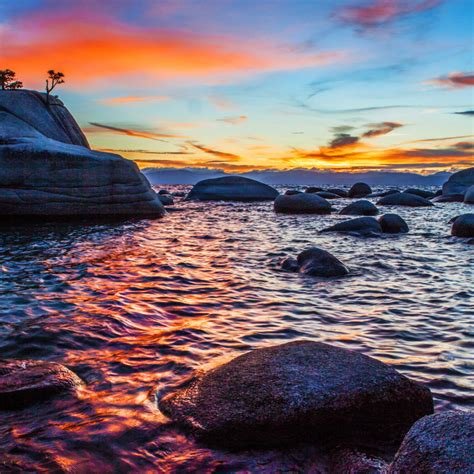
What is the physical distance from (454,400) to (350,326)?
1989 mm

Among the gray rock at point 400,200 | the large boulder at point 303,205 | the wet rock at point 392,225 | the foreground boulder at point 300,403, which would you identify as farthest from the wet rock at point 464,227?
the gray rock at point 400,200

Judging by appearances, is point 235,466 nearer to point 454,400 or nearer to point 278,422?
point 278,422

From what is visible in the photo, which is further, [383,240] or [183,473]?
[383,240]

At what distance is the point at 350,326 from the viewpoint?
5.81 meters

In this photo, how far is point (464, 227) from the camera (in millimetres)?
14672

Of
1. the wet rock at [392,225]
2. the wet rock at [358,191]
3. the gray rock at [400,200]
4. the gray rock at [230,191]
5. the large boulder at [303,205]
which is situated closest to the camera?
the wet rock at [392,225]

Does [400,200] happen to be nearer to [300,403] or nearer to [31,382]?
[300,403]

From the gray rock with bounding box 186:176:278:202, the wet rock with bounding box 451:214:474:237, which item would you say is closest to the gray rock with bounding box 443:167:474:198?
the gray rock with bounding box 186:176:278:202

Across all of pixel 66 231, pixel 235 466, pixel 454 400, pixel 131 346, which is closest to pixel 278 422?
pixel 235 466

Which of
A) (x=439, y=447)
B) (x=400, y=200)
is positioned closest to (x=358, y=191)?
(x=400, y=200)

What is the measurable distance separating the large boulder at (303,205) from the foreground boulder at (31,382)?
21.5 metres

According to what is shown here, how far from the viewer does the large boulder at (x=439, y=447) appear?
7.64 ft

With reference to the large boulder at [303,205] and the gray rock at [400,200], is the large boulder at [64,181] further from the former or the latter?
the gray rock at [400,200]

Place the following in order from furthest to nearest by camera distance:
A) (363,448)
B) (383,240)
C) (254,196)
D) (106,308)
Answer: (254,196) < (383,240) < (106,308) < (363,448)
